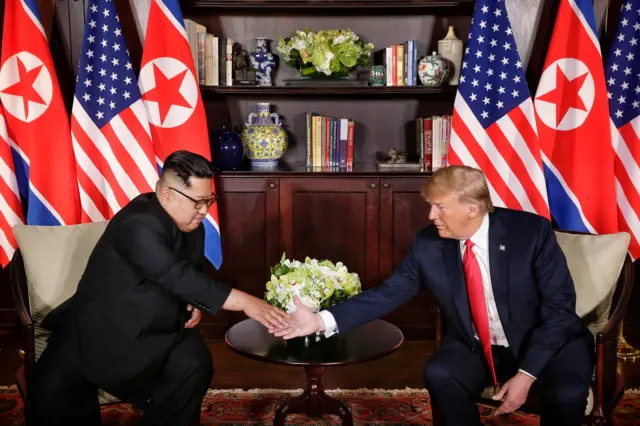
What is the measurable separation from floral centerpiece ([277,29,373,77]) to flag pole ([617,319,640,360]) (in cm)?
211

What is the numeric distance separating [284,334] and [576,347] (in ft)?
3.34

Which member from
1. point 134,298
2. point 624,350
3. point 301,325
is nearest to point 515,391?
point 301,325

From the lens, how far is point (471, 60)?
163 inches

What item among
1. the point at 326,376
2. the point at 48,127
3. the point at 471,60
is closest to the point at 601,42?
the point at 471,60

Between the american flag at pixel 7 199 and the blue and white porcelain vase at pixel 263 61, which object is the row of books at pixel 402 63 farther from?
the american flag at pixel 7 199

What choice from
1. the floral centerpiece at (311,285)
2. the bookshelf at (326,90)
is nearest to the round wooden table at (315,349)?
the floral centerpiece at (311,285)

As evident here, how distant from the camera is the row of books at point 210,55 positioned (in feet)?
14.4

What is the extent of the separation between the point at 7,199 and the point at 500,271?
2737 millimetres

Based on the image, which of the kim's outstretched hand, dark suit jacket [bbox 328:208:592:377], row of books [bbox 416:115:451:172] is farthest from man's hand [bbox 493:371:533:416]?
row of books [bbox 416:115:451:172]

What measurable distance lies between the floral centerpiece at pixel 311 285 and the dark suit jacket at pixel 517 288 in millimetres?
71

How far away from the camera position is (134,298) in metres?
2.63

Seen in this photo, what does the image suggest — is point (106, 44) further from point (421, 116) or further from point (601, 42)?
point (601, 42)

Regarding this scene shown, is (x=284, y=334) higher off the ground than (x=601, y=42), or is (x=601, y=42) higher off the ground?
(x=601, y=42)

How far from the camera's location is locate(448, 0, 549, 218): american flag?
4.09m
